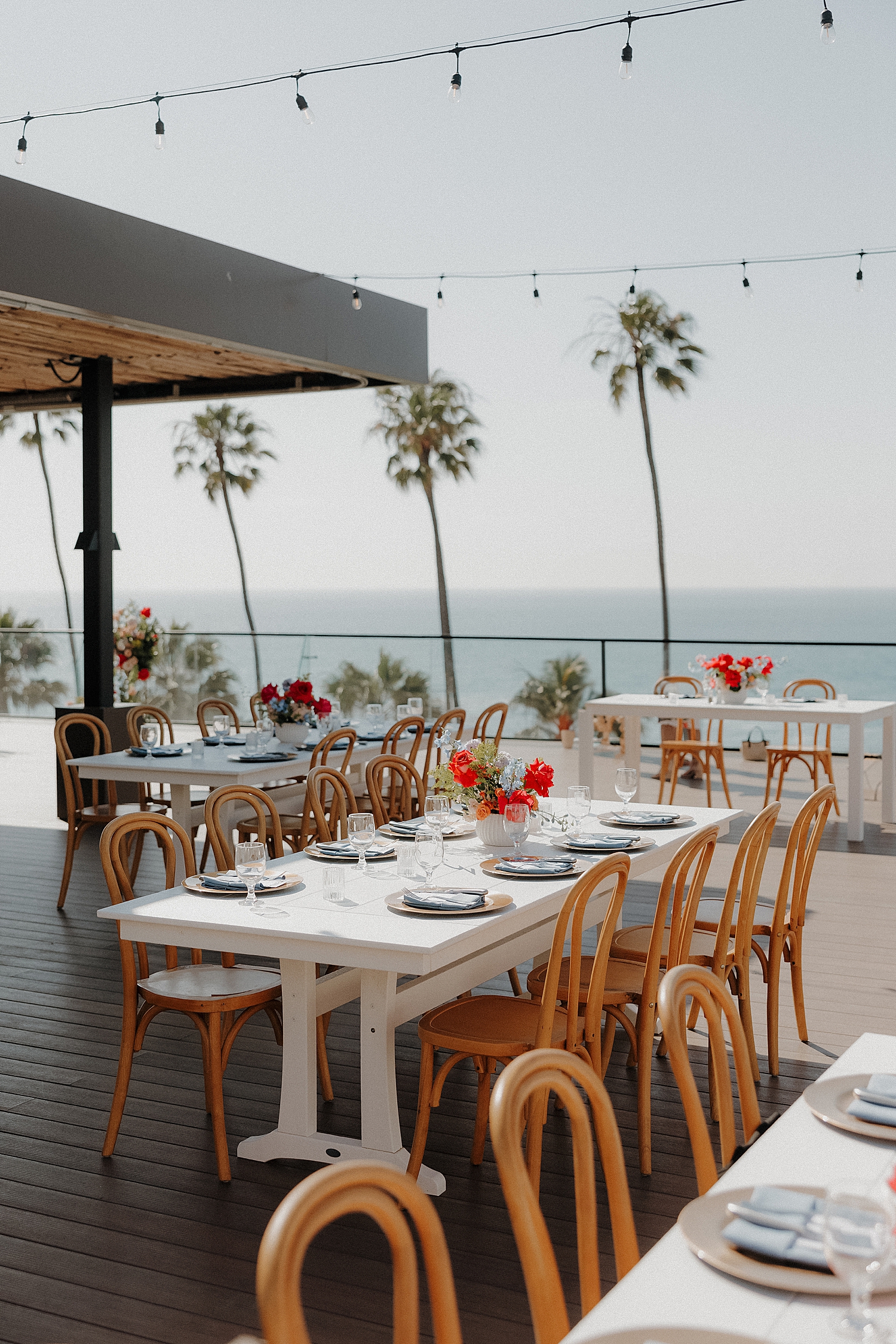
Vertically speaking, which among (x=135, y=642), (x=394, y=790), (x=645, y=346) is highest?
(x=645, y=346)

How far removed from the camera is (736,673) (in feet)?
30.7

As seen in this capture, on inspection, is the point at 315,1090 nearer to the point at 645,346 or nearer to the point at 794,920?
the point at 794,920

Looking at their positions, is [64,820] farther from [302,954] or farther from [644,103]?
Result: [644,103]

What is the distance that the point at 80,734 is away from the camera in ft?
31.7

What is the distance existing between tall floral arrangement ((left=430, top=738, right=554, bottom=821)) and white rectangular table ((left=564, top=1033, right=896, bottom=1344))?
246 cm

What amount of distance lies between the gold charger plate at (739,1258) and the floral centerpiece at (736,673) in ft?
25.3

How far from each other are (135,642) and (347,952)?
28.7 feet

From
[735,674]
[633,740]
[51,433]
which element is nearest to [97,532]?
[633,740]

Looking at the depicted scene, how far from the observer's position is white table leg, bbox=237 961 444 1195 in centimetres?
349

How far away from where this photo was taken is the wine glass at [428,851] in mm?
3859

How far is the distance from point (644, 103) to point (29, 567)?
54.8 metres

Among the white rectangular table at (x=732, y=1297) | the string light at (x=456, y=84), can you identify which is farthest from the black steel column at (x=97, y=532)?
the white rectangular table at (x=732, y=1297)

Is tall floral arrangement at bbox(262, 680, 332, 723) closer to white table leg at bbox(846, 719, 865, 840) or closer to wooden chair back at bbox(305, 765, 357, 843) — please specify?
wooden chair back at bbox(305, 765, 357, 843)

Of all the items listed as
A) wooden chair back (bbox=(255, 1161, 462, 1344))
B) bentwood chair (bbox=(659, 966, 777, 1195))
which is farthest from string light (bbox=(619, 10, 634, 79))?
wooden chair back (bbox=(255, 1161, 462, 1344))
